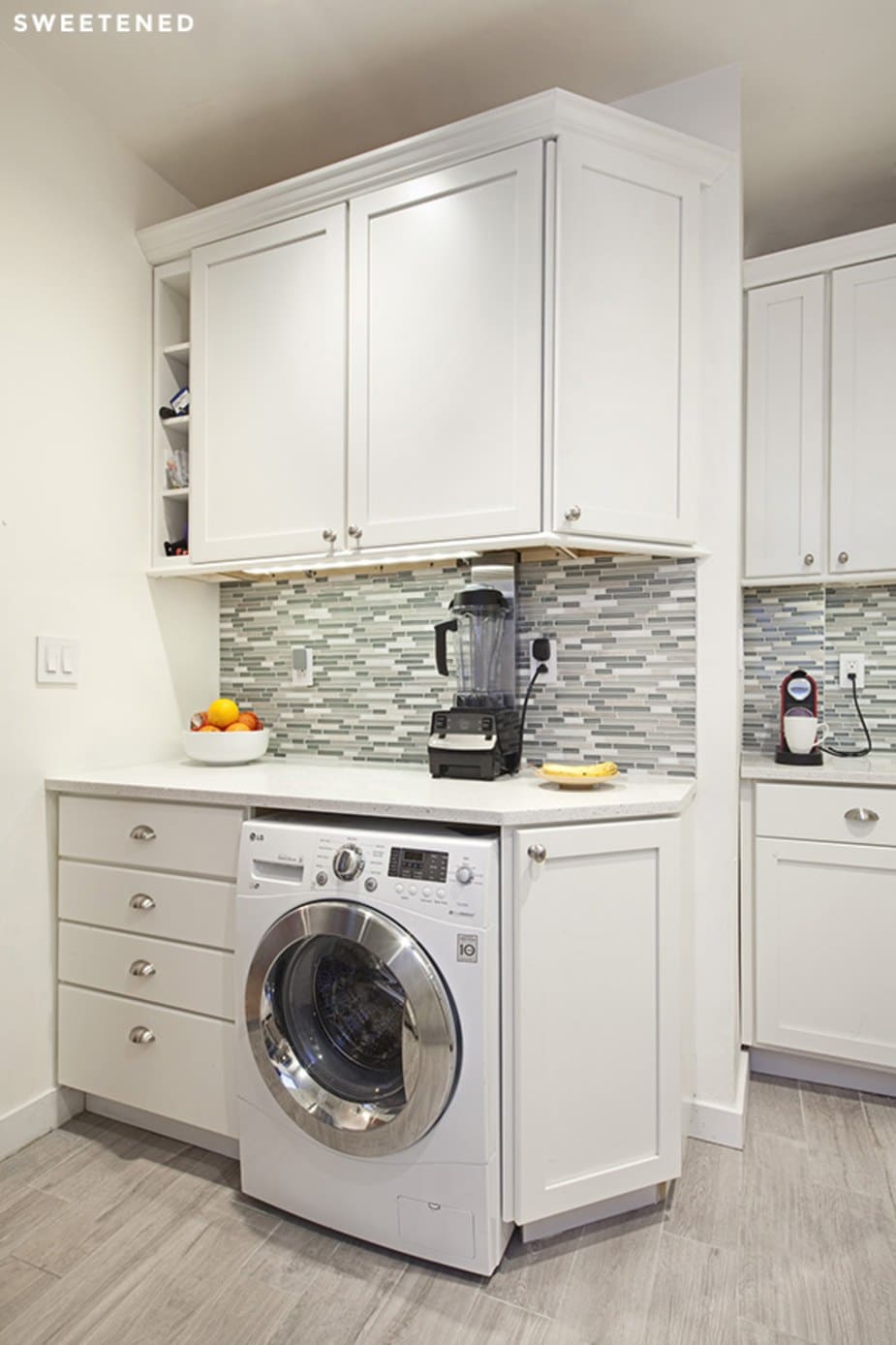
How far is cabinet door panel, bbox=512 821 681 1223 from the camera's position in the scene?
4.82 ft

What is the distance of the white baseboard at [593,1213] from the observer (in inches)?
60.8

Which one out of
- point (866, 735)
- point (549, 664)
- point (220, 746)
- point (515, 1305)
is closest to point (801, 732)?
point (866, 735)

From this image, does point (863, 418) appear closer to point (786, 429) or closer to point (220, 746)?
point (786, 429)

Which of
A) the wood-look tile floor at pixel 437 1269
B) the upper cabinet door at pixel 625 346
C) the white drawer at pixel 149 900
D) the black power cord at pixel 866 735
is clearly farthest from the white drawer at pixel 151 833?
the black power cord at pixel 866 735

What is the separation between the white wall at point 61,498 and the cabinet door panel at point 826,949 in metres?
1.93

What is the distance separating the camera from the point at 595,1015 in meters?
1.53

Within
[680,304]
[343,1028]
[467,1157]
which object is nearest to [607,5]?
[680,304]

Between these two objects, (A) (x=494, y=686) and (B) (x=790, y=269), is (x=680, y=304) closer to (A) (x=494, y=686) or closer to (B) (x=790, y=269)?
(B) (x=790, y=269)

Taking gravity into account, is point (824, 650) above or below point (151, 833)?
above

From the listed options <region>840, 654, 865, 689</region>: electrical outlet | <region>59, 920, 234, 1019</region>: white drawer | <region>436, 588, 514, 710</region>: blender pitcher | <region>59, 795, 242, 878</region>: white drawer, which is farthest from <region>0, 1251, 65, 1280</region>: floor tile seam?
<region>840, 654, 865, 689</region>: electrical outlet

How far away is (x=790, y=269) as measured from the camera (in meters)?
2.34

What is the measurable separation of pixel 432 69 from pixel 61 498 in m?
1.51

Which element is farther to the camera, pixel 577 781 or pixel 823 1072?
pixel 823 1072

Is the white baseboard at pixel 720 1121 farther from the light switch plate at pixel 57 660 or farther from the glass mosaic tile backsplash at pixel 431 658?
the light switch plate at pixel 57 660
